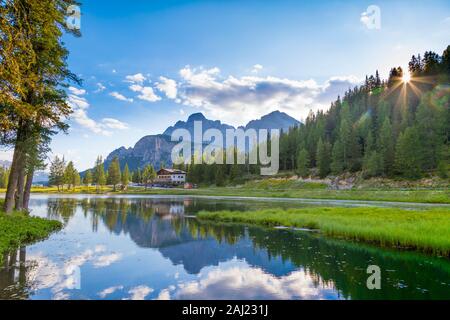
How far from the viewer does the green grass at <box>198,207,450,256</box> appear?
17.7 meters

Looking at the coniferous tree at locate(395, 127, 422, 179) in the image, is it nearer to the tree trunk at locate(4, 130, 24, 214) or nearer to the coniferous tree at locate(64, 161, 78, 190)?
the tree trunk at locate(4, 130, 24, 214)

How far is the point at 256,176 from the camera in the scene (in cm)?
12025

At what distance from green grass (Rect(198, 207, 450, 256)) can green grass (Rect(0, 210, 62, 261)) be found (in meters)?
16.4

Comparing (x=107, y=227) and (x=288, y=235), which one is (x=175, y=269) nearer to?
(x=288, y=235)

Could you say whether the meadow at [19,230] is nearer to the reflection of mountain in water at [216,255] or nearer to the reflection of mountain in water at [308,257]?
the reflection of mountain in water at [308,257]

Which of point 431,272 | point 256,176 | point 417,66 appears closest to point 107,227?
point 431,272

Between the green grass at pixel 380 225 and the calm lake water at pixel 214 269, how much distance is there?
1.22m

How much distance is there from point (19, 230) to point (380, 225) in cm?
2487

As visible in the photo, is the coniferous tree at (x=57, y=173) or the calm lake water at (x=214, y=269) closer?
the calm lake water at (x=214, y=269)

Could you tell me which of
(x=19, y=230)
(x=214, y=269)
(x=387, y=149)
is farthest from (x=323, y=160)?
(x=19, y=230)

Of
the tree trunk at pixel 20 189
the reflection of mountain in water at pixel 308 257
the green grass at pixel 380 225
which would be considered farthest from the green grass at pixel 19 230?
the green grass at pixel 380 225

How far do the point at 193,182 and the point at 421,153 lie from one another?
92.3 m

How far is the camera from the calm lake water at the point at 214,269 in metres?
11.2

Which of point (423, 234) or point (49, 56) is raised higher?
point (49, 56)
